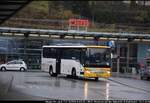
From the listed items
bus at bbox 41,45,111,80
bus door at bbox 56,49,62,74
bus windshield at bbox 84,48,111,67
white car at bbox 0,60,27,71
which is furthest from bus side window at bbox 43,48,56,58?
white car at bbox 0,60,27,71

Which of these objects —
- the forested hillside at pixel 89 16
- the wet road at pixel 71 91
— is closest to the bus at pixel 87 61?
the wet road at pixel 71 91

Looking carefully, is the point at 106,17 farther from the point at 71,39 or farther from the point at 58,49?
the point at 58,49

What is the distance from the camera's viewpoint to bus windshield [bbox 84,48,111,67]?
118 ft

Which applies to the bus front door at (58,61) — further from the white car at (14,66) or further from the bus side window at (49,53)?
the white car at (14,66)

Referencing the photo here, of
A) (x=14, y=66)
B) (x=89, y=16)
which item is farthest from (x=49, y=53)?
(x=89, y=16)

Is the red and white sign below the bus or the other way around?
the other way around

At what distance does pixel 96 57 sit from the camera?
35.9 m

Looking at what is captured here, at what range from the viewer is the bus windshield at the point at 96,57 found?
118 ft

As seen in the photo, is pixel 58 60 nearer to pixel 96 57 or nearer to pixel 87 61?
pixel 87 61

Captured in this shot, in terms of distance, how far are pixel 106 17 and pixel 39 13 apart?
1487cm

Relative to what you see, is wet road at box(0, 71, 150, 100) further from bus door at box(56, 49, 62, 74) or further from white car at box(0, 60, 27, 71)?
white car at box(0, 60, 27, 71)

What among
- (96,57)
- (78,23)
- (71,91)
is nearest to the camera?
(71,91)

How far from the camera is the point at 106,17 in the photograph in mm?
77562

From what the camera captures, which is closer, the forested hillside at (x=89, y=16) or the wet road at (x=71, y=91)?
the wet road at (x=71, y=91)
